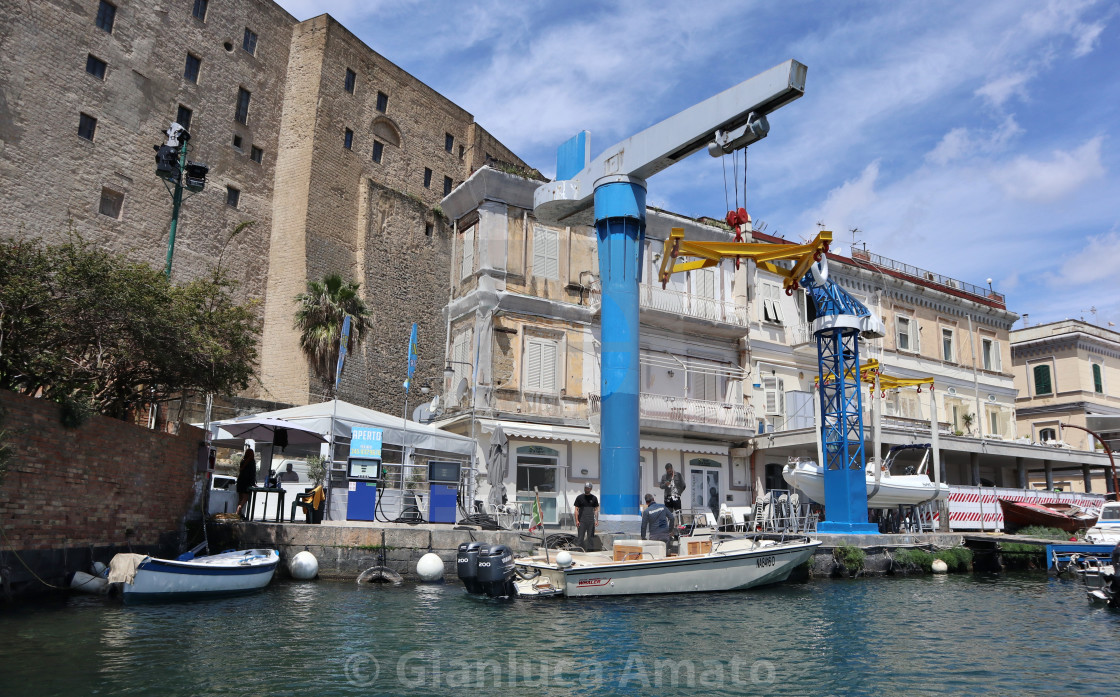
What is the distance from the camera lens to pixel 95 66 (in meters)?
30.6

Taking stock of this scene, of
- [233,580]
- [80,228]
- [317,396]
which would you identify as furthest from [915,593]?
[80,228]

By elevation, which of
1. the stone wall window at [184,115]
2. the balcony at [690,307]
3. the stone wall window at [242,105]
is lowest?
the balcony at [690,307]

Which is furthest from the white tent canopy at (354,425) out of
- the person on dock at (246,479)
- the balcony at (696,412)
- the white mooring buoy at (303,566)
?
the balcony at (696,412)

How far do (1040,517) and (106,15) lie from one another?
38.0 m

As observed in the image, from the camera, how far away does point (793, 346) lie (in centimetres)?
2677

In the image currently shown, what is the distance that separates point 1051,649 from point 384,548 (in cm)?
1058

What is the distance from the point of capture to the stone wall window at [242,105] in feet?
118

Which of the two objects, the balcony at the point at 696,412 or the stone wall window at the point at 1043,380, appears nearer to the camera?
the balcony at the point at 696,412

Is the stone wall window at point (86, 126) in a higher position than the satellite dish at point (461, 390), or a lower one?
higher

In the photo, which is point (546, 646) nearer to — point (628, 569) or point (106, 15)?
point (628, 569)

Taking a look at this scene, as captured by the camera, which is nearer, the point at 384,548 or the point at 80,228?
the point at 384,548

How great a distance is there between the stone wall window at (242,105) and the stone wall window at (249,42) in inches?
77.1

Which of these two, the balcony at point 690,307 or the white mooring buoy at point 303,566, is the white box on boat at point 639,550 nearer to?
the white mooring buoy at point 303,566

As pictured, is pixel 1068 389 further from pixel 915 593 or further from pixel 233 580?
pixel 233 580
